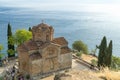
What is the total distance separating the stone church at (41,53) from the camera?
85.9 feet

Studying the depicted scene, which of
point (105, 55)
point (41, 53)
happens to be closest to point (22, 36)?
point (41, 53)

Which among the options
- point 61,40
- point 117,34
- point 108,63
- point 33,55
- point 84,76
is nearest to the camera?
point 84,76

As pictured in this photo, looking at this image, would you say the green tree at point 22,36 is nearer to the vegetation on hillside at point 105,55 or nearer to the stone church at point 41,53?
the stone church at point 41,53

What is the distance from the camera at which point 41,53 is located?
2630 cm

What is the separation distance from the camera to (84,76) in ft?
17.3

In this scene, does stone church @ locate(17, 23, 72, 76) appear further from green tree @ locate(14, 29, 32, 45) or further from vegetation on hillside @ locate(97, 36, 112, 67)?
green tree @ locate(14, 29, 32, 45)

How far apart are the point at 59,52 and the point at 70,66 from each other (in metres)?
2.96

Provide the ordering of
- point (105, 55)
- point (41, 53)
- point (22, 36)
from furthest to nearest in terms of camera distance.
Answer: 1. point (22, 36)
2. point (105, 55)
3. point (41, 53)

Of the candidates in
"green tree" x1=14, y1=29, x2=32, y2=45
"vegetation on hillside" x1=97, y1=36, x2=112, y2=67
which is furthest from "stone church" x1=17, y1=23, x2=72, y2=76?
"green tree" x1=14, y1=29, x2=32, y2=45

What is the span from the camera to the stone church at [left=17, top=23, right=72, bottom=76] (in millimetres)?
26172

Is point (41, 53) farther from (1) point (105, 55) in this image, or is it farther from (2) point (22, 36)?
(2) point (22, 36)

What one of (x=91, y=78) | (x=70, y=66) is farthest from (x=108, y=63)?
(x=91, y=78)

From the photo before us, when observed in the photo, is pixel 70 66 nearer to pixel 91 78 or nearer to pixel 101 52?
pixel 101 52

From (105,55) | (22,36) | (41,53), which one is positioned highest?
→ (22,36)
